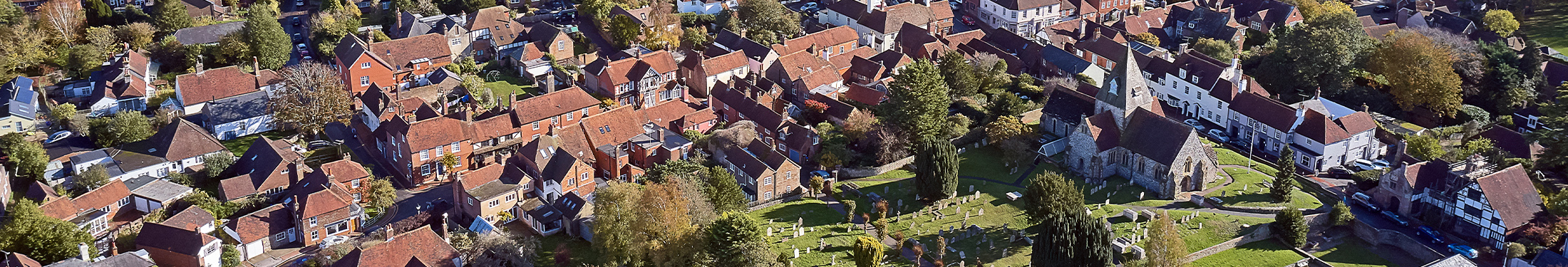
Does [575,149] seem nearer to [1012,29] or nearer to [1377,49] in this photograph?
[1012,29]

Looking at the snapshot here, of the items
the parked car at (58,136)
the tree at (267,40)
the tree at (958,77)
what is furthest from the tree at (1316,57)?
the parked car at (58,136)

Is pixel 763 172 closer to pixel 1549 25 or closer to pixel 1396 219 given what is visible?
pixel 1396 219

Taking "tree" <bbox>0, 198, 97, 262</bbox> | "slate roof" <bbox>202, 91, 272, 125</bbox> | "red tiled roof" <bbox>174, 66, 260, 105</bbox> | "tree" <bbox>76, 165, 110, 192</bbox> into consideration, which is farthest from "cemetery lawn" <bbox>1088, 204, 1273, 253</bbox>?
"red tiled roof" <bbox>174, 66, 260, 105</bbox>

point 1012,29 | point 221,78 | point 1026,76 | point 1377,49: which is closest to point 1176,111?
point 1026,76

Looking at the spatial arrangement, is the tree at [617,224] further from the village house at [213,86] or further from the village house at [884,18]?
the village house at [884,18]

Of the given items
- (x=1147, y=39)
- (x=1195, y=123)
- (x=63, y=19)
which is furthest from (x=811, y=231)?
(x=63, y=19)

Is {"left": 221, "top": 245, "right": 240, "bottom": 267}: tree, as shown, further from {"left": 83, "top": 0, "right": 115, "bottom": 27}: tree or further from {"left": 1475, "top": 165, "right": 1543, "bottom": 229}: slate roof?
{"left": 1475, "top": 165, "right": 1543, "bottom": 229}: slate roof
